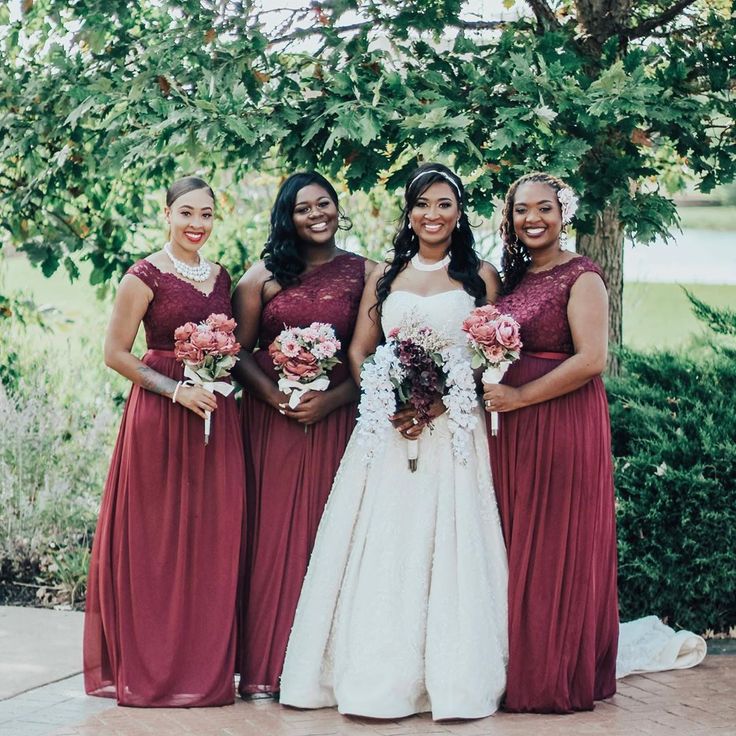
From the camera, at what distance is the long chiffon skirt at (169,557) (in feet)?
18.2

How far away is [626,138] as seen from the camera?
6.45 m

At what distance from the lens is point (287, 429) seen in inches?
228

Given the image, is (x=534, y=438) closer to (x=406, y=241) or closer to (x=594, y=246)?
(x=406, y=241)

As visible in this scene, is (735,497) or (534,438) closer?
(534,438)

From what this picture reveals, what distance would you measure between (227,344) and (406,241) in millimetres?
1094

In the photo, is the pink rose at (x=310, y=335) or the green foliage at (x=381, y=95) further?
the green foliage at (x=381, y=95)

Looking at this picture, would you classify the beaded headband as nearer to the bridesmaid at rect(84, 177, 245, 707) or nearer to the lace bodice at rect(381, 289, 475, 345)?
the lace bodice at rect(381, 289, 475, 345)

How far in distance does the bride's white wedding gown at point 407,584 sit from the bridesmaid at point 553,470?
13 cm

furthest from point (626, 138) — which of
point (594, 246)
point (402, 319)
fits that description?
point (402, 319)

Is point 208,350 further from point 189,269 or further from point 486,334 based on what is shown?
point 486,334

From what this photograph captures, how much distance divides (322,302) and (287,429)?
2.12 feet

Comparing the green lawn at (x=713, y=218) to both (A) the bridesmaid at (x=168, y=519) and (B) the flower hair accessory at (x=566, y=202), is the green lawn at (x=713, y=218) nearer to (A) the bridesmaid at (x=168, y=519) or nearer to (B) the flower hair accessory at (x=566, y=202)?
(B) the flower hair accessory at (x=566, y=202)

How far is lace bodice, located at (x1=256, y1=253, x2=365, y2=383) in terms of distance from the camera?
5730 mm

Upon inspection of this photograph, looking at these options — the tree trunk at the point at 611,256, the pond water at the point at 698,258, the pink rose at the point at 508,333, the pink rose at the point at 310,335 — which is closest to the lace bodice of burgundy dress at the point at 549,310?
the pink rose at the point at 508,333
